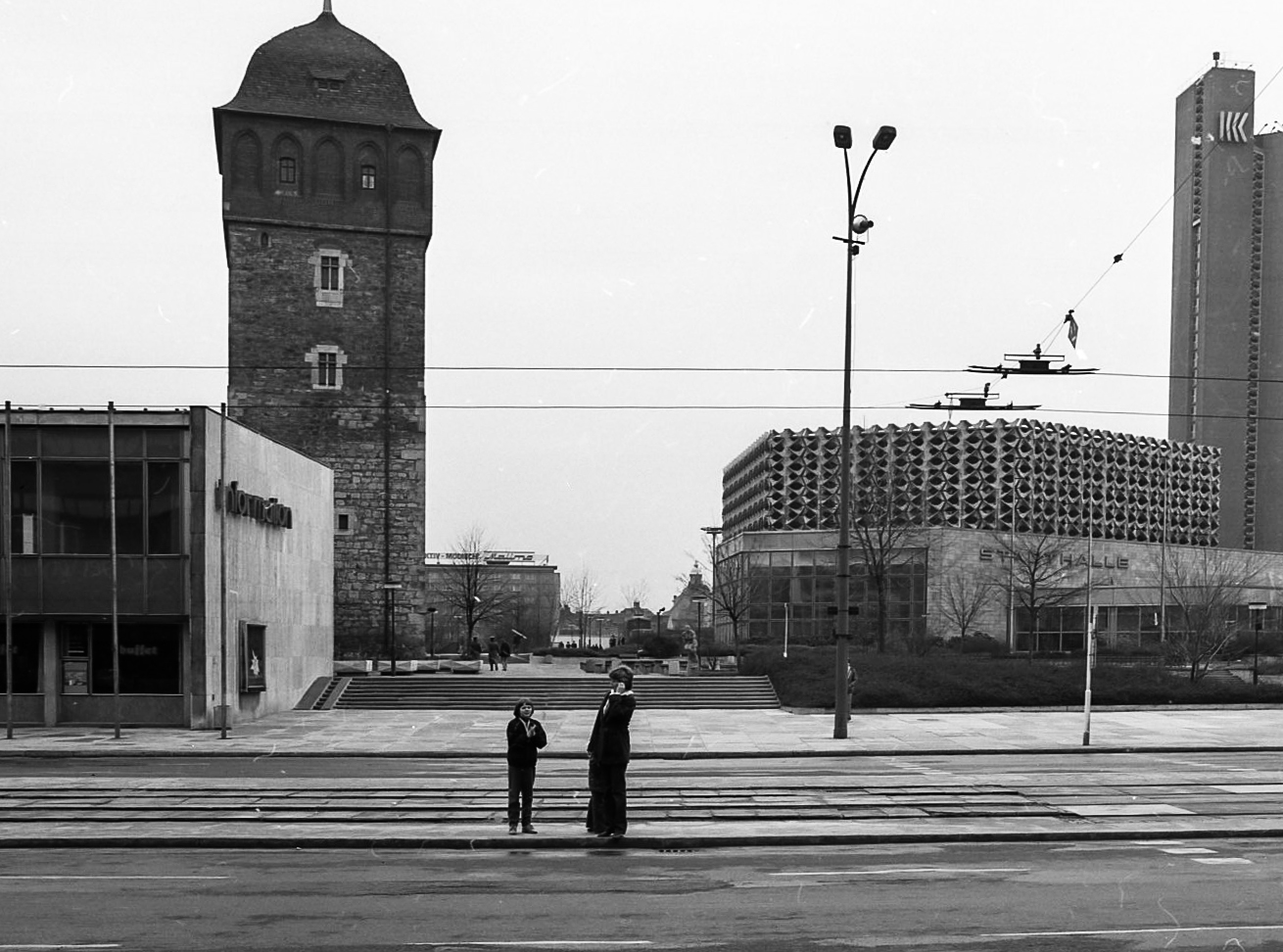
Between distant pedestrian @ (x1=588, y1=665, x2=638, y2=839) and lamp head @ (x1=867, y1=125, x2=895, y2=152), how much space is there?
17.3 meters

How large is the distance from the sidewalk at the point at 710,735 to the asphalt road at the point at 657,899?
12.2 metres

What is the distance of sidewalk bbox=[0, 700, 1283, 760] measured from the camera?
86.2ft

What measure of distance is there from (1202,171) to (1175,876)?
177211 millimetres

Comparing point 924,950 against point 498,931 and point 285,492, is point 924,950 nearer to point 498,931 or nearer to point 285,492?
point 498,931

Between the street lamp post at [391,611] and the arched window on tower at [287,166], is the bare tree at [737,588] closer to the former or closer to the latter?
the street lamp post at [391,611]

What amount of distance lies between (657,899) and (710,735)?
19.7 m

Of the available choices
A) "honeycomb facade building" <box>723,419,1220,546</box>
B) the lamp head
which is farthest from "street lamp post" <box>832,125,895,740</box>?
"honeycomb facade building" <box>723,419,1220,546</box>

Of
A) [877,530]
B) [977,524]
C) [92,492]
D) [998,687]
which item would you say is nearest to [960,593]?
[877,530]

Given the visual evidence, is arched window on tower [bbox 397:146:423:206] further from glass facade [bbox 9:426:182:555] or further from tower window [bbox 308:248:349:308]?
glass facade [bbox 9:426:182:555]

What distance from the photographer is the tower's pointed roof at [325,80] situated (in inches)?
2249

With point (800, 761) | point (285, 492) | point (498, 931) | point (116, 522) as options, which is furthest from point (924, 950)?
point (285, 492)

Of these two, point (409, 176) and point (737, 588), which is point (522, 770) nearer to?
point (409, 176)

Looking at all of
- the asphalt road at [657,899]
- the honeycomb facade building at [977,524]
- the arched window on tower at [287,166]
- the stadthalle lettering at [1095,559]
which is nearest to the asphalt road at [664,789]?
the asphalt road at [657,899]

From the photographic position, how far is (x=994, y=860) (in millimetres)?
13359
